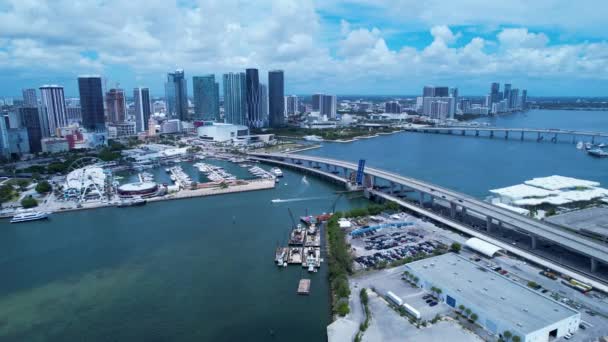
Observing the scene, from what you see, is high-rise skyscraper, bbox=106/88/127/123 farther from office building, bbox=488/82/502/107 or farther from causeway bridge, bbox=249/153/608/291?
office building, bbox=488/82/502/107

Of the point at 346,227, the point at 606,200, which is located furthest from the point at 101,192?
the point at 606,200

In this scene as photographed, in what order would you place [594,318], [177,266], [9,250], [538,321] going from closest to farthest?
[538,321] < [594,318] < [177,266] < [9,250]

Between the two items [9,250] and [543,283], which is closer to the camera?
[543,283]

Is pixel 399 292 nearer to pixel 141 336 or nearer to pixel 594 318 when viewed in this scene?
pixel 594 318

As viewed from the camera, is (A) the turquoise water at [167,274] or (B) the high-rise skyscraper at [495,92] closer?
(A) the turquoise water at [167,274]

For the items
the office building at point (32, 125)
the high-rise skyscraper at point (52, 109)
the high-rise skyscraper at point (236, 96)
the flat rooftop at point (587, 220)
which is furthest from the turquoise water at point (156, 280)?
the high-rise skyscraper at point (236, 96)

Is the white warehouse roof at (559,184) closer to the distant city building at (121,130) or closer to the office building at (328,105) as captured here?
the distant city building at (121,130)
